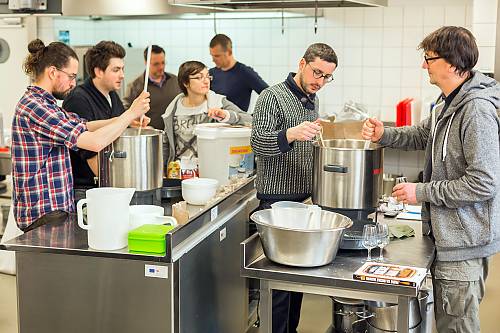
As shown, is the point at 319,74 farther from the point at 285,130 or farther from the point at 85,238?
the point at 85,238

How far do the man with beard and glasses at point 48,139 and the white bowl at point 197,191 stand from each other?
39 cm

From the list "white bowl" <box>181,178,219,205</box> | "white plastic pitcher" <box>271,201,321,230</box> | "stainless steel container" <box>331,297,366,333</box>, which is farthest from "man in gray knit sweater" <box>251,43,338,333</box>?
"white plastic pitcher" <box>271,201,321,230</box>

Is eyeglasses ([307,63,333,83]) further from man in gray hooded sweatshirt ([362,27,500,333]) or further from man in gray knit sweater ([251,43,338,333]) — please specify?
man in gray hooded sweatshirt ([362,27,500,333])

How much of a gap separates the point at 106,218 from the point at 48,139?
0.57 meters

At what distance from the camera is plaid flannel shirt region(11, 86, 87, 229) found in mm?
2914

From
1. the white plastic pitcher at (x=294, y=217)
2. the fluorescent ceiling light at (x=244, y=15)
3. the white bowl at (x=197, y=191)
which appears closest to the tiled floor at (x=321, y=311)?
the white bowl at (x=197, y=191)

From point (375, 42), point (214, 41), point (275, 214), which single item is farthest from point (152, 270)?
point (375, 42)

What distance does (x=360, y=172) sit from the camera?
105 inches

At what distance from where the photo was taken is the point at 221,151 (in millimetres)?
3557

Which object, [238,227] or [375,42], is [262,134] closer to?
[238,227]

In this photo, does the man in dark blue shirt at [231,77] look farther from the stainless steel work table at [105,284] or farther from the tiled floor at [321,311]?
the stainless steel work table at [105,284]

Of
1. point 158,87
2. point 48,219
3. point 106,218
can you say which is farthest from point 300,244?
point 158,87

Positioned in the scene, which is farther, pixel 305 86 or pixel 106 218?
pixel 305 86

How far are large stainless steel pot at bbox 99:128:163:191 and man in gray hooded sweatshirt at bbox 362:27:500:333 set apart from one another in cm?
115
